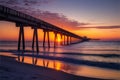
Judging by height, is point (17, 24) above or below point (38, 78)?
above

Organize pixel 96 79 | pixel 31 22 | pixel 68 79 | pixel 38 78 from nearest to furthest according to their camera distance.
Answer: pixel 38 78 < pixel 68 79 < pixel 96 79 < pixel 31 22

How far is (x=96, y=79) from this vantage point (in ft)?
30.0

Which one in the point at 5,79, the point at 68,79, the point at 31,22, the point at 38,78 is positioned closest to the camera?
the point at 5,79

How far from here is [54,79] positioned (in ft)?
26.7

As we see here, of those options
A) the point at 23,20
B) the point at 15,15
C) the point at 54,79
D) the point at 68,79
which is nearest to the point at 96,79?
the point at 68,79

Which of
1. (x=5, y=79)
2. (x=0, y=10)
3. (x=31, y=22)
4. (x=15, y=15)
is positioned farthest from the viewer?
(x=31, y=22)

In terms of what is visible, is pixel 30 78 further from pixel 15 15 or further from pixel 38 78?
pixel 15 15

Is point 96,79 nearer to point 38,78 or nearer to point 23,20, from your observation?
point 38,78

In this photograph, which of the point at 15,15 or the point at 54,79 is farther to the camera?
the point at 15,15

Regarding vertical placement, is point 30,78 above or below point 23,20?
below

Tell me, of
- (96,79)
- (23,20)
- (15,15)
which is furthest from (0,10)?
(96,79)

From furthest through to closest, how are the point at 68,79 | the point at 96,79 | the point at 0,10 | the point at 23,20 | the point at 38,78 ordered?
the point at 23,20
the point at 0,10
the point at 96,79
the point at 68,79
the point at 38,78

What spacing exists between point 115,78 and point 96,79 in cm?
99

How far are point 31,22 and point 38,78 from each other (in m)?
23.4
